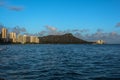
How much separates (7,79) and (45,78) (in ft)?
14.7

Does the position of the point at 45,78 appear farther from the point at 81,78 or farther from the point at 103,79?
the point at 103,79

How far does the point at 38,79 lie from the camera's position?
2942 cm

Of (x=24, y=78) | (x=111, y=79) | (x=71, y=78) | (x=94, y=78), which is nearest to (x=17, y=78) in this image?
(x=24, y=78)

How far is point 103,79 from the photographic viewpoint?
29734 mm

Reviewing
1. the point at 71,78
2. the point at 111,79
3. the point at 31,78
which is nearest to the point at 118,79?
the point at 111,79

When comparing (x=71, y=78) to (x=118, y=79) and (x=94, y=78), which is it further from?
(x=118, y=79)

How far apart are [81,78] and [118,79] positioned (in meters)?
4.27

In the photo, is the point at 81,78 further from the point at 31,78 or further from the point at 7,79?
the point at 7,79

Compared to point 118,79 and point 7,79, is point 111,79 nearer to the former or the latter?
point 118,79

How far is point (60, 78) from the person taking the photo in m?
30.3

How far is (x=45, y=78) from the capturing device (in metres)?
30.3

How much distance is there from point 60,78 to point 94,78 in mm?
4022

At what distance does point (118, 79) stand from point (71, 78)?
545 centimetres

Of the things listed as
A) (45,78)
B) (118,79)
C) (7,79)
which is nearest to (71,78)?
(45,78)
